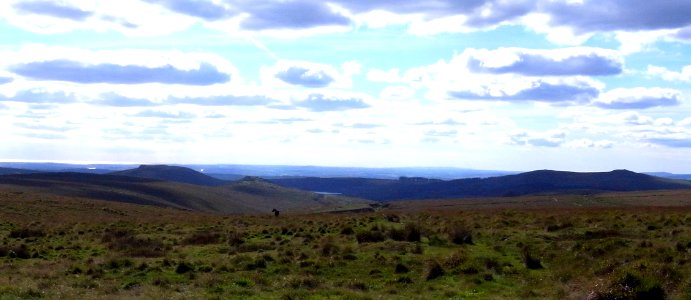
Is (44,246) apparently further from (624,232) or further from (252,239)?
(624,232)

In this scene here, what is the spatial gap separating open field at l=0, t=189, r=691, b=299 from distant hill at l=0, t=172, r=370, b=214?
69.5 m

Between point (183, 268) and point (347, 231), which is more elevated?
point (347, 231)

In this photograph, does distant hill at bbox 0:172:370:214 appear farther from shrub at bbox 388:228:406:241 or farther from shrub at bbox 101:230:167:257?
shrub at bbox 388:228:406:241

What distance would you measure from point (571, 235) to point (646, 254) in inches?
261

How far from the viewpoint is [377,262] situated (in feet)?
72.4

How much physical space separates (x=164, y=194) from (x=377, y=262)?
11278 cm

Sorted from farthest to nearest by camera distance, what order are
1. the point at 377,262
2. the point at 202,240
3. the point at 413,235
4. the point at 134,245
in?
the point at 202,240 < the point at 134,245 < the point at 413,235 < the point at 377,262

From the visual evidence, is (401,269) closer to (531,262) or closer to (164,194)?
(531,262)

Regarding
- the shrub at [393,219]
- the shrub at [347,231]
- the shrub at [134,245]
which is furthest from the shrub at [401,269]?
the shrub at [393,219]

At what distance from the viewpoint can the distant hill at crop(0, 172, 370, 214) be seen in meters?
110

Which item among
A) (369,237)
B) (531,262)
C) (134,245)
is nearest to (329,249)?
(369,237)

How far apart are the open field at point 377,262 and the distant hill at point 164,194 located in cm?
6949

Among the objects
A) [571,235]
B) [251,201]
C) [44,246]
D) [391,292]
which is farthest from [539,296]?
[251,201]

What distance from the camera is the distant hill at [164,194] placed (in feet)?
361
